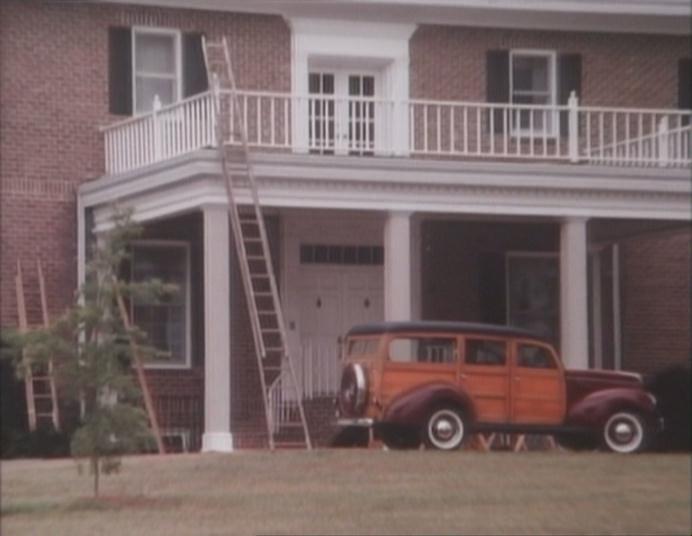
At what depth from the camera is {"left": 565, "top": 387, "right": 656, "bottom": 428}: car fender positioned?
88.8ft

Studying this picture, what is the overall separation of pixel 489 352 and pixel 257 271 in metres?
4.70

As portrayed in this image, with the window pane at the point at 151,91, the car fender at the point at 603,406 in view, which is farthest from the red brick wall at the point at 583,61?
the car fender at the point at 603,406

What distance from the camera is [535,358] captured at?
89.4 feet

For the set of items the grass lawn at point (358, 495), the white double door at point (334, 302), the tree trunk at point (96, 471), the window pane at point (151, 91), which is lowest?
the grass lawn at point (358, 495)

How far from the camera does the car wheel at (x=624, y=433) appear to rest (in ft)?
88.9

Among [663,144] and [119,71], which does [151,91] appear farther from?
[663,144]

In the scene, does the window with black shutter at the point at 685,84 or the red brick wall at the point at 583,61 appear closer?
the red brick wall at the point at 583,61

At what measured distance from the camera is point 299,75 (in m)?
31.8

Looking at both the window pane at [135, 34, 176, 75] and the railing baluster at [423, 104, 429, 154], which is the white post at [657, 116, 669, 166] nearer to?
Answer: the railing baluster at [423, 104, 429, 154]

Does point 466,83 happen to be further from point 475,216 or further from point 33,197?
point 33,197

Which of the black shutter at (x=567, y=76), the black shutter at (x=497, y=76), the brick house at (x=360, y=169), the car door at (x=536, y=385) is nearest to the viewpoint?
the car door at (x=536, y=385)

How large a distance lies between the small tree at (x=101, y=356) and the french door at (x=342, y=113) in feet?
22.4

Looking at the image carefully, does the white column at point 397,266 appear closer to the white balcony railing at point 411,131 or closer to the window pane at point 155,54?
the white balcony railing at point 411,131

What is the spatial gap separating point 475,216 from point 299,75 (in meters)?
3.70
